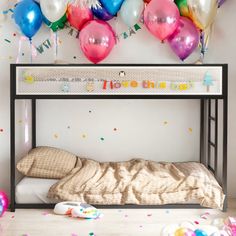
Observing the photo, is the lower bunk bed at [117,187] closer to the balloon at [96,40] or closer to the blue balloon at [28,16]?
the balloon at [96,40]

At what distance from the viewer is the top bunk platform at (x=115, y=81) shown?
306 cm

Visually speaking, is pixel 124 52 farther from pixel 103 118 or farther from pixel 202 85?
pixel 202 85

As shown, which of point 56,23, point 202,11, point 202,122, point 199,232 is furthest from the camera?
point 202,122

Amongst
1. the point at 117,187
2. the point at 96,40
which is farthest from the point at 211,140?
the point at 96,40

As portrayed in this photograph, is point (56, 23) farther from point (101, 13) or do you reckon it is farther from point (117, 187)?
point (117, 187)

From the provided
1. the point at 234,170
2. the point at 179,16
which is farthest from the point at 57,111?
the point at 234,170

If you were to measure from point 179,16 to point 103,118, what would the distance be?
934 millimetres

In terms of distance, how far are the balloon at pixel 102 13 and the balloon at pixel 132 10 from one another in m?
0.10

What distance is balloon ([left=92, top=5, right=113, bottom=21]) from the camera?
11.0 ft

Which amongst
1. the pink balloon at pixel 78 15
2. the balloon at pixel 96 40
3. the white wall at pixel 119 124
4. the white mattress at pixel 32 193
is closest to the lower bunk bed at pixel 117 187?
the white mattress at pixel 32 193

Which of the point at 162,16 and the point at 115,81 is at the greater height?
the point at 162,16

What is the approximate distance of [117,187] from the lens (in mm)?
3102

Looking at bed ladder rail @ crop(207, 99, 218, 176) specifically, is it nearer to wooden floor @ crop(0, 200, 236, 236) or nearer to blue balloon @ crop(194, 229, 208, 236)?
wooden floor @ crop(0, 200, 236, 236)

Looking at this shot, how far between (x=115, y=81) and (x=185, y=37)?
2.06 ft
